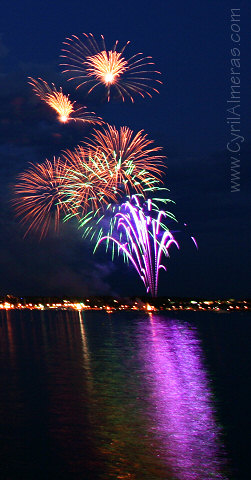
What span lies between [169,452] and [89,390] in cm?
1164

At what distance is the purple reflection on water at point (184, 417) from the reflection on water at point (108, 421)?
3 cm

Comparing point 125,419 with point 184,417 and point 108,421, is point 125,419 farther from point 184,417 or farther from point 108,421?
point 184,417

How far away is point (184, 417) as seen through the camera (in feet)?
71.3

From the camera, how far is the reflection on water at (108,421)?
15.4 meters

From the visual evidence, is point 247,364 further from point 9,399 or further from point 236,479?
point 236,479

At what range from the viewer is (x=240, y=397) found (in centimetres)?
2642

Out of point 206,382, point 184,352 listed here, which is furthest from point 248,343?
point 206,382

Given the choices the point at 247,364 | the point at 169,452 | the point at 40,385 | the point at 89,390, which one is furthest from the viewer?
the point at 247,364

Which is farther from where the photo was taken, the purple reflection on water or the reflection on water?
the purple reflection on water

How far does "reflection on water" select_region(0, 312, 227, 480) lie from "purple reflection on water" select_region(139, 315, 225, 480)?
28 millimetres

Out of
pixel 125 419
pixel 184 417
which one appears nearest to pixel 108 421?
pixel 125 419

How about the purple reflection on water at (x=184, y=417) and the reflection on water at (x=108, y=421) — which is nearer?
the reflection on water at (x=108, y=421)

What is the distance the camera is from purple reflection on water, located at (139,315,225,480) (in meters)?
15.6

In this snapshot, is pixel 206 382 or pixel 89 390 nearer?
pixel 89 390
